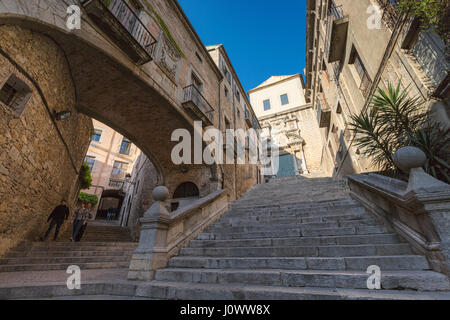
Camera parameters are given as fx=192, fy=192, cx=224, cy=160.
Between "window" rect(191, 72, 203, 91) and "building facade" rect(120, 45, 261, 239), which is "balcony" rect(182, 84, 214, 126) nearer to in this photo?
"building facade" rect(120, 45, 261, 239)

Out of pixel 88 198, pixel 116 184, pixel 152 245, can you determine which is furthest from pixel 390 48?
pixel 116 184

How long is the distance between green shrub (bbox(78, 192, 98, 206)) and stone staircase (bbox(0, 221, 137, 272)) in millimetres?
15813

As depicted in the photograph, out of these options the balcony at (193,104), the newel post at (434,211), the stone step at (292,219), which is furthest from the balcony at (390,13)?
the balcony at (193,104)

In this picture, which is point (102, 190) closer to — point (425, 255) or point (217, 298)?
point (217, 298)

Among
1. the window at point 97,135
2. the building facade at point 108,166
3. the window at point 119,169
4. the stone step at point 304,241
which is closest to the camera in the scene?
the stone step at point 304,241

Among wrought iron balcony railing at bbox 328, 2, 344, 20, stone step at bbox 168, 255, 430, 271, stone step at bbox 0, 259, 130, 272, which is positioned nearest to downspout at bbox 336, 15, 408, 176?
stone step at bbox 168, 255, 430, 271

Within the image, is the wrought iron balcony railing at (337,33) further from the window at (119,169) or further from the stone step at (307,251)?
the window at (119,169)

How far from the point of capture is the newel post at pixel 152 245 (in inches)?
120

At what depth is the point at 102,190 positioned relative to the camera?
20656mm

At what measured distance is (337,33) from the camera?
7.79m

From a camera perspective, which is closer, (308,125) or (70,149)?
(70,149)

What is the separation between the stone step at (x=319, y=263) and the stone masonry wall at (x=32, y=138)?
14.6 feet
